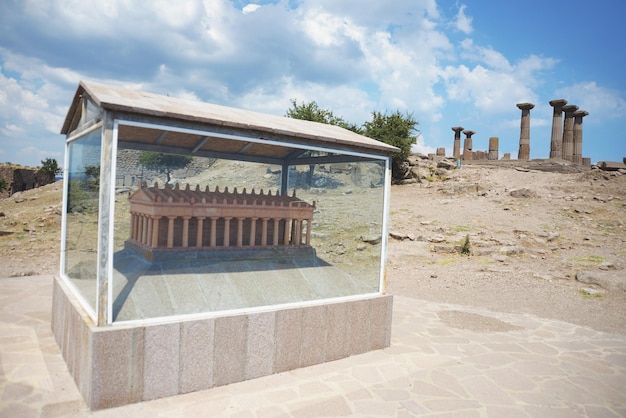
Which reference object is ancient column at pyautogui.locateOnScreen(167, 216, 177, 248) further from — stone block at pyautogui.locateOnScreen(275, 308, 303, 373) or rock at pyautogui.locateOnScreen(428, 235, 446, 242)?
rock at pyautogui.locateOnScreen(428, 235, 446, 242)

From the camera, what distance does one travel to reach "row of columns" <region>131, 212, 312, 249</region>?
490 centimetres

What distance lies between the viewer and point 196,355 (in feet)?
13.8

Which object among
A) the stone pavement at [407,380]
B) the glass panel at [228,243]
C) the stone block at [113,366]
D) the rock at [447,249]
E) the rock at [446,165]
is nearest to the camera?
the stone block at [113,366]

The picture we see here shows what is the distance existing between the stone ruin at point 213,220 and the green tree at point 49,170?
37249mm

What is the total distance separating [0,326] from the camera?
575cm

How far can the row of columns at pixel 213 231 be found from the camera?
193 inches

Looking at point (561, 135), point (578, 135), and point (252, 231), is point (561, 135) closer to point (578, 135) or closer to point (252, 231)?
point (578, 135)

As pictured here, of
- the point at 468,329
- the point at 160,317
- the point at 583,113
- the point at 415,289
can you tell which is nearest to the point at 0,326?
the point at 160,317

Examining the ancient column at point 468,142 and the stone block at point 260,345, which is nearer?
the stone block at point 260,345

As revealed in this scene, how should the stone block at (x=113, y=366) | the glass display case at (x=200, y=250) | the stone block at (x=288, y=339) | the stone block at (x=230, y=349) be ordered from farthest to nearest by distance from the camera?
the stone block at (x=288, y=339) → the stone block at (x=230, y=349) → the glass display case at (x=200, y=250) → the stone block at (x=113, y=366)

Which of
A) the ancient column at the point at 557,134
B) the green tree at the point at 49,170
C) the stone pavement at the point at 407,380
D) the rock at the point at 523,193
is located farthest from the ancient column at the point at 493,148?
the green tree at the point at 49,170

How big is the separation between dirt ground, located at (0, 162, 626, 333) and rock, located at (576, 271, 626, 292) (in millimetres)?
131

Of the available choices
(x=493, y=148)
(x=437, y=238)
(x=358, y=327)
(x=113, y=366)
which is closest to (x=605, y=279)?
(x=437, y=238)

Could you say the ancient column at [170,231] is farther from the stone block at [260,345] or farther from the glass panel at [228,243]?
the stone block at [260,345]
